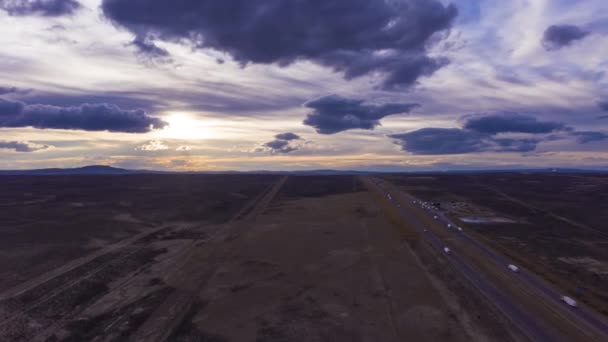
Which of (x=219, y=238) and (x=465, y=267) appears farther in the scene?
(x=219, y=238)

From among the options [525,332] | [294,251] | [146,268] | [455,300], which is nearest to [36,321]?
[146,268]

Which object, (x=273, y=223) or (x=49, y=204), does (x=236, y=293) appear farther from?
(x=49, y=204)

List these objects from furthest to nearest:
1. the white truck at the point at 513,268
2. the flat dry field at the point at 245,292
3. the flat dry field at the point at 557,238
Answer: the white truck at the point at 513,268
the flat dry field at the point at 557,238
the flat dry field at the point at 245,292

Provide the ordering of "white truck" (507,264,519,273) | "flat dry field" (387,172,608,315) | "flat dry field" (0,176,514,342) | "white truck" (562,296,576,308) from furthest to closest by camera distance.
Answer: "white truck" (507,264,519,273)
"flat dry field" (387,172,608,315)
"white truck" (562,296,576,308)
"flat dry field" (0,176,514,342)

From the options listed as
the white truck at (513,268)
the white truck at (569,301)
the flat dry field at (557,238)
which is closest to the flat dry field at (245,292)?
the white truck at (569,301)

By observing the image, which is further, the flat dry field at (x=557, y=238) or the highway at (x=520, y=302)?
the flat dry field at (x=557, y=238)

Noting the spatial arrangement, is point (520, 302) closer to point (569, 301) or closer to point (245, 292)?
point (569, 301)

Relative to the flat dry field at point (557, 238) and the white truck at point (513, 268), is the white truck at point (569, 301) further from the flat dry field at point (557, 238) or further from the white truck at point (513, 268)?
the white truck at point (513, 268)

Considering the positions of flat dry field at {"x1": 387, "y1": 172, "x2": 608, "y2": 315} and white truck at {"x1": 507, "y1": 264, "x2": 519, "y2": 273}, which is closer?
flat dry field at {"x1": 387, "y1": 172, "x2": 608, "y2": 315}

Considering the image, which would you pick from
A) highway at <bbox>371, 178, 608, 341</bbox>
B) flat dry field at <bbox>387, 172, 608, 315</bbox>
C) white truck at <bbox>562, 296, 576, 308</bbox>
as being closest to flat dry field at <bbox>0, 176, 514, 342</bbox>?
highway at <bbox>371, 178, 608, 341</bbox>

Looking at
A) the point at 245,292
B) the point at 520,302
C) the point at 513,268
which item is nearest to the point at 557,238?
the point at 513,268

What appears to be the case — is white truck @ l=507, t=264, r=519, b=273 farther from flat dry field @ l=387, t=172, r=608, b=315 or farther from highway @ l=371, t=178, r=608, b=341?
flat dry field @ l=387, t=172, r=608, b=315
